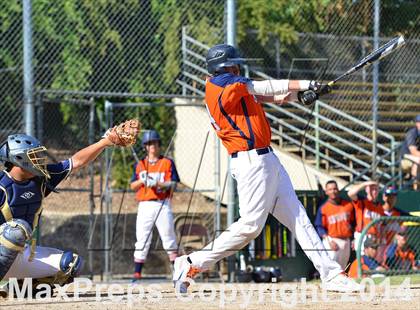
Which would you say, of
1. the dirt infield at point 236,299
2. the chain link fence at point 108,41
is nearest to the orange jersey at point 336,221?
the dirt infield at point 236,299

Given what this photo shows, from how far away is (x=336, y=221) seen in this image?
12227 mm

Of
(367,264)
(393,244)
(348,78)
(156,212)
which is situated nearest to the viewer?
(367,264)

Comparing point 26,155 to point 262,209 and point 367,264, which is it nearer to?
point 262,209

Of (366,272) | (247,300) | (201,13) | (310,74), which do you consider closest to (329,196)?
(366,272)

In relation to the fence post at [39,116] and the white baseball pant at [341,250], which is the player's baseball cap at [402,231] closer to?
the white baseball pant at [341,250]

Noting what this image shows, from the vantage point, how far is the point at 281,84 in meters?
7.62

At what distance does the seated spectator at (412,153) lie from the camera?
13.6m

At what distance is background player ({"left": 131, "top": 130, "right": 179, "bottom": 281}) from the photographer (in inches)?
482

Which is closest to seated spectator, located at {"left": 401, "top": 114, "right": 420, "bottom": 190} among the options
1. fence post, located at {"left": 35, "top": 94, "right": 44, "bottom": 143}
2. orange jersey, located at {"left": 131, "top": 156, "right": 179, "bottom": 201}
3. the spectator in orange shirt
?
the spectator in orange shirt

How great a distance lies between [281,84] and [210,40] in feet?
24.7

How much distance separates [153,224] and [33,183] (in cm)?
461

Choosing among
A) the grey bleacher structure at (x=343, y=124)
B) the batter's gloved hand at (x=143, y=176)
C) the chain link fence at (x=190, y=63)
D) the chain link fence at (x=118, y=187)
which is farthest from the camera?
the grey bleacher structure at (x=343, y=124)

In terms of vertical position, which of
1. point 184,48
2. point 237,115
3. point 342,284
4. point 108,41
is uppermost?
point 108,41

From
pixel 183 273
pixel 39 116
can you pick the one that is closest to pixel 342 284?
pixel 183 273
